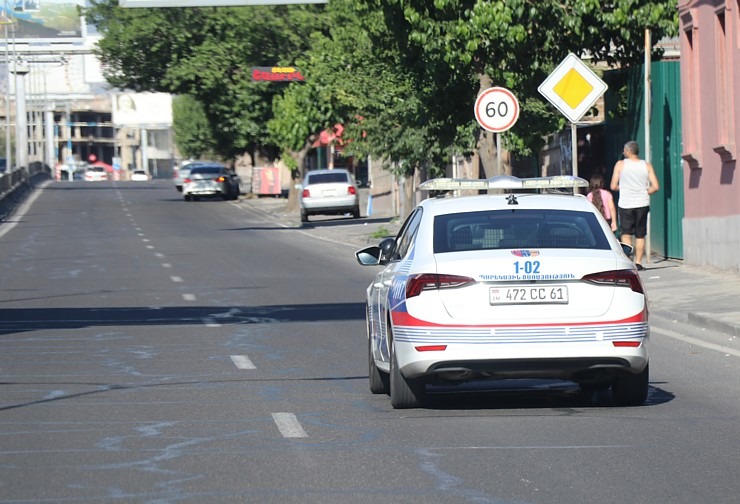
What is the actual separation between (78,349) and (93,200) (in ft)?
176

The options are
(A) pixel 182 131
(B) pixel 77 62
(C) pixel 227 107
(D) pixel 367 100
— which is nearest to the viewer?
(D) pixel 367 100

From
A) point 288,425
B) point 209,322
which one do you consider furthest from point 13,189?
point 288,425

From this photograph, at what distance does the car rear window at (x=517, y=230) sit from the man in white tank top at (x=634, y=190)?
12049mm

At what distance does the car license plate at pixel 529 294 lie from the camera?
32.7 feet

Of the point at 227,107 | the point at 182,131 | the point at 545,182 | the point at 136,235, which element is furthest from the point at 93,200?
the point at 545,182

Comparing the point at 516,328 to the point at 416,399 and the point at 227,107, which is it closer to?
the point at 416,399

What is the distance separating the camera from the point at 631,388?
10.5 m

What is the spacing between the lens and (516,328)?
9914 mm

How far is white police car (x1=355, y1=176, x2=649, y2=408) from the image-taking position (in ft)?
32.6

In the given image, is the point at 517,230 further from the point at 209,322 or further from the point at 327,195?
the point at 327,195

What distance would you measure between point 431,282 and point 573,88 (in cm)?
1125

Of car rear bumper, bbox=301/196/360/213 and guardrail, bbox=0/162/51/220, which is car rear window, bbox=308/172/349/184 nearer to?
car rear bumper, bbox=301/196/360/213

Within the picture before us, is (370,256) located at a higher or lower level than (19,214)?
higher

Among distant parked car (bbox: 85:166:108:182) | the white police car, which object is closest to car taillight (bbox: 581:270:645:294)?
the white police car
